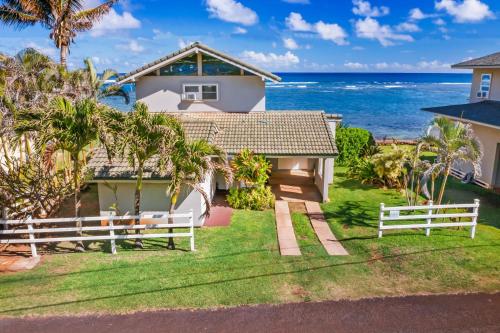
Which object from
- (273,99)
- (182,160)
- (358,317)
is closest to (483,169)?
→ (358,317)

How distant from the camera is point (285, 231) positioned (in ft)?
42.5

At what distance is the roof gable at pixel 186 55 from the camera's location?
17.9 m

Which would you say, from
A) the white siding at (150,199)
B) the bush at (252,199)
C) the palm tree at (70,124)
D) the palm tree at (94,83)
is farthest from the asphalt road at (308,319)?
the palm tree at (94,83)

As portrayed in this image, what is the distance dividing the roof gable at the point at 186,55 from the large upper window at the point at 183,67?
318 mm

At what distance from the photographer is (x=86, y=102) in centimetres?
997

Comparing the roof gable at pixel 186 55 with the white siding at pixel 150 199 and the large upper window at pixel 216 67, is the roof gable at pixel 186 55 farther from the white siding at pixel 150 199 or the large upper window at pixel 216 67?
the white siding at pixel 150 199

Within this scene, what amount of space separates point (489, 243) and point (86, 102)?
12.8 metres

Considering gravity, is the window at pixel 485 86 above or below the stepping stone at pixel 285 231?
above

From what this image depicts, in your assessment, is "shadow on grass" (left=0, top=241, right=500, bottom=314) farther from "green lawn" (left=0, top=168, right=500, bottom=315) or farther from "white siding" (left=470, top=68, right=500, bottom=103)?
"white siding" (left=470, top=68, right=500, bottom=103)

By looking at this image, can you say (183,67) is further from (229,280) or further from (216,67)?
(229,280)

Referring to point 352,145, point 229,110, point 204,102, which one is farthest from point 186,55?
point 352,145

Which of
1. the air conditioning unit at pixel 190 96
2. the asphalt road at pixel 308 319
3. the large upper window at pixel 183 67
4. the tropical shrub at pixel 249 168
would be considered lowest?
the asphalt road at pixel 308 319

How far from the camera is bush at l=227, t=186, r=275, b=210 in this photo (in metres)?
15.5

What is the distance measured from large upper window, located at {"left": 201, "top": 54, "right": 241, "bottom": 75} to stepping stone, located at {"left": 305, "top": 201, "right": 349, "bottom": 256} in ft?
25.6
